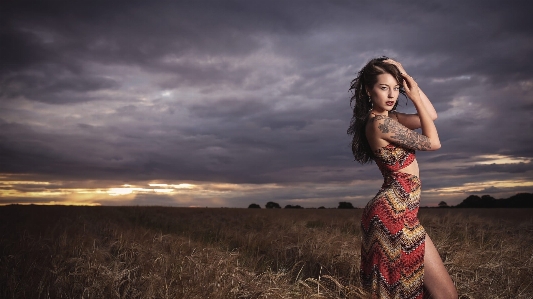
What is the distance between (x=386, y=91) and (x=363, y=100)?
333 mm

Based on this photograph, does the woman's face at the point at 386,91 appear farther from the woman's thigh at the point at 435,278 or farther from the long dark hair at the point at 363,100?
the woman's thigh at the point at 435,278

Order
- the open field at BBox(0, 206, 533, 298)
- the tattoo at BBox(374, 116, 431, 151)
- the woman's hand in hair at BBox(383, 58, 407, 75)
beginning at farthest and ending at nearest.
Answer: the open field at BBox(0, 206, 533, 298) < the woman's hand in hair at BBox(383, 58, 407, 75) < the tattoo at BBox(374, 116, 431, 151)

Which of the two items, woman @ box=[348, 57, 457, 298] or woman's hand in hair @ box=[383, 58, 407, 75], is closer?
woman @ box=[348, 57, 457, 298]

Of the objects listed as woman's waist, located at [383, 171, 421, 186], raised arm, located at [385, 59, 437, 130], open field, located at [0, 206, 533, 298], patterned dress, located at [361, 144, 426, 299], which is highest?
raised arm, located at [385, 59, 437, 130]

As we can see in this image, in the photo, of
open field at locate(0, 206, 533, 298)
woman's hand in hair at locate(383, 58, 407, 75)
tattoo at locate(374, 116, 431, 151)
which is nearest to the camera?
tattoo at locate(374, 116, 431, 151)

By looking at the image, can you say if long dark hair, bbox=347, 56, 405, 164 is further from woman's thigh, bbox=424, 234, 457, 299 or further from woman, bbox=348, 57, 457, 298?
woman's thigh, bbox=424, 234, 457, 299

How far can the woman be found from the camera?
368cm

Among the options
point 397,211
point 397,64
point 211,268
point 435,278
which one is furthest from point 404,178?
point 211,268

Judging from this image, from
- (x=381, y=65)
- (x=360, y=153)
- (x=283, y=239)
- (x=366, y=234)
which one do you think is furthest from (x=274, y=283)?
(x=283, y=239)

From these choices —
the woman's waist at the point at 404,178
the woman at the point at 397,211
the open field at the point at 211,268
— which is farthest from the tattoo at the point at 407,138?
the open field at the point at 211,268

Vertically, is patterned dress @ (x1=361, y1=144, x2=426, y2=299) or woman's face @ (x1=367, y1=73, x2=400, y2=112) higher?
woman's face @ (x1=367, y1=73, x2=400, y2=112)

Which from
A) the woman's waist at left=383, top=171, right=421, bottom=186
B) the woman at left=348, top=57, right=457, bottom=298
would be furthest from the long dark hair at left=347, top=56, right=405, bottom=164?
the woman's waist at left=383, top=171, right=421, bottom=186

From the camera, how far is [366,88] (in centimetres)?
409

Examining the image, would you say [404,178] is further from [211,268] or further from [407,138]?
[211,268]
